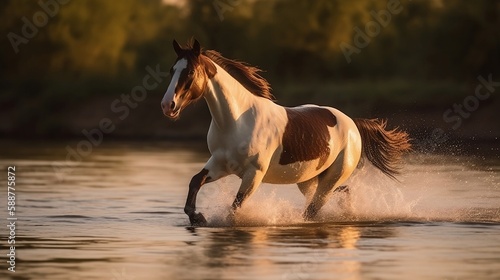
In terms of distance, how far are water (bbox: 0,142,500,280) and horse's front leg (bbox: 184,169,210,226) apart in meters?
0.18

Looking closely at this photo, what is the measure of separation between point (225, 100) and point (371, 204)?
2.65m

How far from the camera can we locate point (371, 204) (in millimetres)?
16625

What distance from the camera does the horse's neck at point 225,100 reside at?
14820 millimetres

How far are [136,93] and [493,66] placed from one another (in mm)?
12812

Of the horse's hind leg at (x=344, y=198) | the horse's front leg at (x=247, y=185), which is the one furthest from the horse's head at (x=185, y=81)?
the horse's hind leg at (x=344, y=198)

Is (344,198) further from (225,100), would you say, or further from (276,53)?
(276,53)

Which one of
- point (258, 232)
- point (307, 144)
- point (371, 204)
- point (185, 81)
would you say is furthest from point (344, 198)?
point (185, 81)

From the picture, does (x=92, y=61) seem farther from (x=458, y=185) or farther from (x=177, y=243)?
(x=177, y=243)

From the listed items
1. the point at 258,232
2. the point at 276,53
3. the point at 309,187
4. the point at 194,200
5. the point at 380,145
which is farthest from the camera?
the point at 276,53

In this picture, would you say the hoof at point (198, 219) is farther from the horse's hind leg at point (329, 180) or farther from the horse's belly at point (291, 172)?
the horse's hind leg at point (329, 180)

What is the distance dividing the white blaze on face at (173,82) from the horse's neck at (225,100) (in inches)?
20.1

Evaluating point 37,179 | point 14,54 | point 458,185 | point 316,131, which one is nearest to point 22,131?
point 14,54

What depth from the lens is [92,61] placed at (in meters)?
59.3

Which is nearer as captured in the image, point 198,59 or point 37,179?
point 198,59
